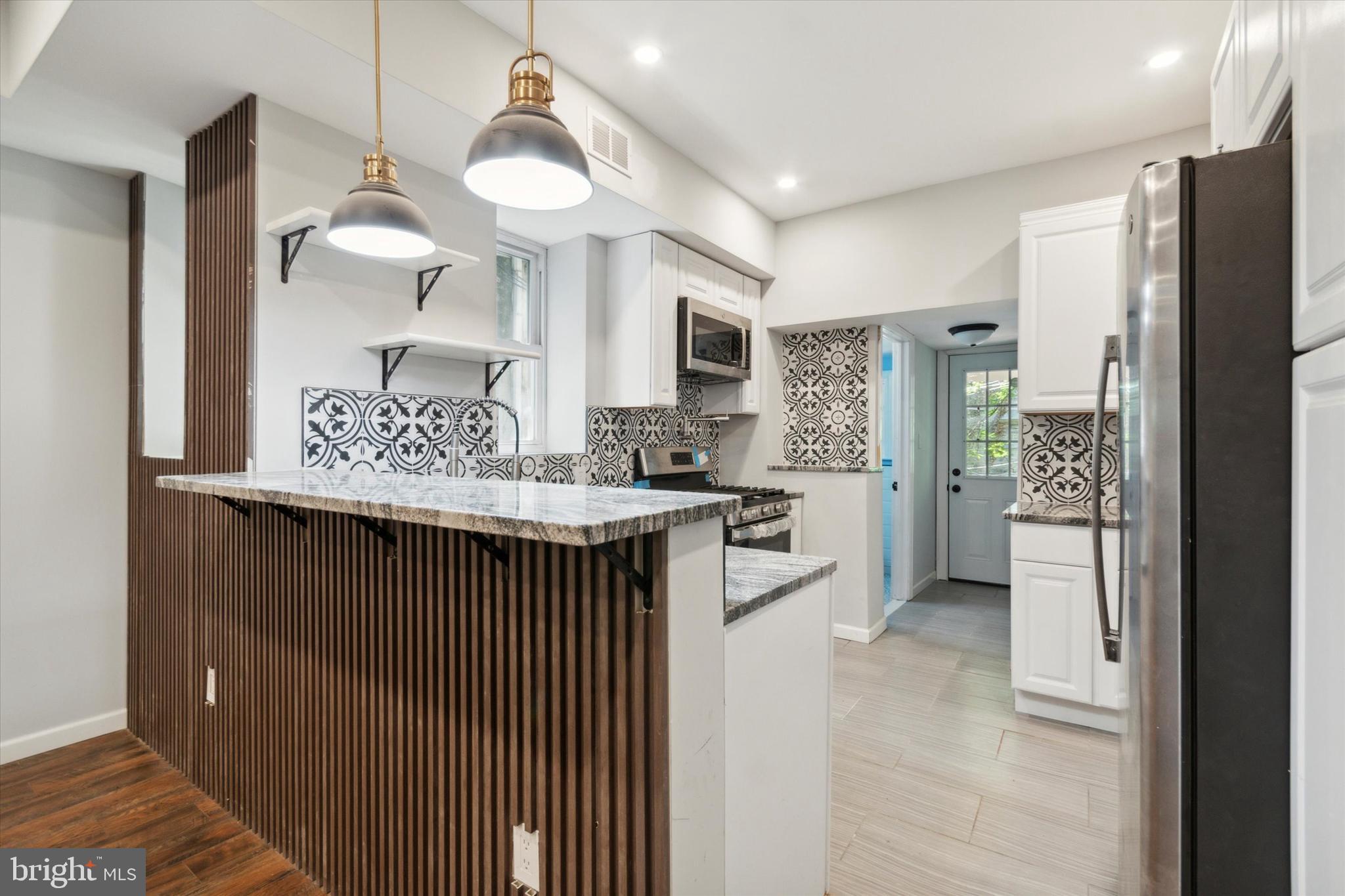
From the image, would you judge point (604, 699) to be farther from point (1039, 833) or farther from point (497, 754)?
point (1039, 833)

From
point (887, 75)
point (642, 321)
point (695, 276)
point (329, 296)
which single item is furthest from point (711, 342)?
point (329, 296)

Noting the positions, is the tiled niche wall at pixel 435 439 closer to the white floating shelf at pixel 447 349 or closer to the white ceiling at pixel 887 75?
the white floating shelf at pixel 447 349

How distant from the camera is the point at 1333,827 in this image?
81 cm

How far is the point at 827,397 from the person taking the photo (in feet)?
13.8

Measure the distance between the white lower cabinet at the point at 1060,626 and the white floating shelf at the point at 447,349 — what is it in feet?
7.93

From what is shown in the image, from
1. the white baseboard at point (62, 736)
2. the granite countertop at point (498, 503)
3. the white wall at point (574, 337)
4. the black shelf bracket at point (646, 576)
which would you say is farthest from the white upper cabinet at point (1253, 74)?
the white baseboard at point (62, 736)

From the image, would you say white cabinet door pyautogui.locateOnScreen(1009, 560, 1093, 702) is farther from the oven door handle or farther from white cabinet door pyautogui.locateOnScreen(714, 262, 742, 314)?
white cabinet door pyautogui.locateOnScreen(714, 262, 742, 314)

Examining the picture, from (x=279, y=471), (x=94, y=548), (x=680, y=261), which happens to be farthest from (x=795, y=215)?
(x=94, y=548)

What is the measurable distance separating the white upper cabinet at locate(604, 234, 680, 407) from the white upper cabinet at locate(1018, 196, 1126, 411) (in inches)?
68.6

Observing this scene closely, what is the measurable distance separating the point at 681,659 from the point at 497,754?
0.51m

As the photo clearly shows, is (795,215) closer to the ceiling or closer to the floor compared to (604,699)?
closer to the ceiling

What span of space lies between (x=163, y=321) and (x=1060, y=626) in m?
4.09

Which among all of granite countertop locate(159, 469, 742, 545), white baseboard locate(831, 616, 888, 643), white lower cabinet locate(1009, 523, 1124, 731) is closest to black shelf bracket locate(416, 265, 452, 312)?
granite countertop locate(159, 469, 742, 545)

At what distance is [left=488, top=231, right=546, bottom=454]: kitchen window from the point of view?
3262 millimetres
